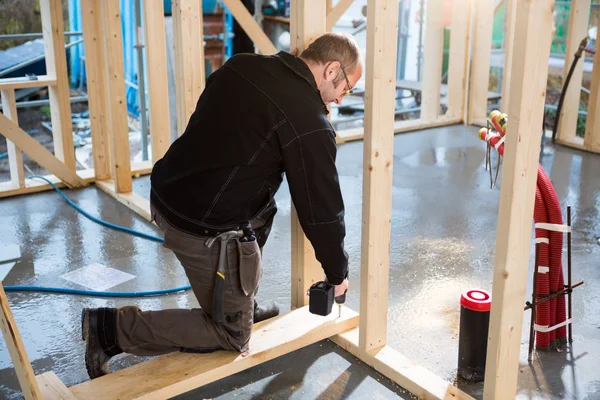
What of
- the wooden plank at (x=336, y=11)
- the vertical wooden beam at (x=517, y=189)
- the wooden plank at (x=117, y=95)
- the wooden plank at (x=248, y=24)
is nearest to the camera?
the vertical wooden beam at (x=517, y=189)

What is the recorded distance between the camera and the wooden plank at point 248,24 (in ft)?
15.5

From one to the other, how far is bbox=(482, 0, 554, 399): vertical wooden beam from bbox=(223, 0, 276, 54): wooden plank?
3.05 metres

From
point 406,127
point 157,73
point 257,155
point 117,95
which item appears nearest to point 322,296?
point 257,155

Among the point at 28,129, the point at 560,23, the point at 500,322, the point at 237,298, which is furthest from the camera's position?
the point at 560,23

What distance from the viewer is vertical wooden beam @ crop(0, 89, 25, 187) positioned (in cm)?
470

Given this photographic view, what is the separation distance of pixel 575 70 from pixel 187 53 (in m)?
3.84

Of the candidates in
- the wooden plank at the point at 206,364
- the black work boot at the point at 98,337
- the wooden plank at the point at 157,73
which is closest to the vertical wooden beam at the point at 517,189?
the wooden plank at the point at 206,364

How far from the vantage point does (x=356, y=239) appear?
→ 13.5 feet

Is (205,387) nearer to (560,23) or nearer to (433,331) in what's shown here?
(433,331)

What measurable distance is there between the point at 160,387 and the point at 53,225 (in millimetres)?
2253

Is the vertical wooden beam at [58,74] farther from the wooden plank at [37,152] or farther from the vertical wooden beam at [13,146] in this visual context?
the vertical wooden beam at [13,146]

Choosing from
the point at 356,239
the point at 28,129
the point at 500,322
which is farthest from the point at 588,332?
the point at 28,129

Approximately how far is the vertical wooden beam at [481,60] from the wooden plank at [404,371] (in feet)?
14.8

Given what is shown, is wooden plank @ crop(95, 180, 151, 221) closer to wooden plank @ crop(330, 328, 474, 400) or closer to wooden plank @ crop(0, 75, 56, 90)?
wooden plank @ crop(0, 75, 56, 90)
